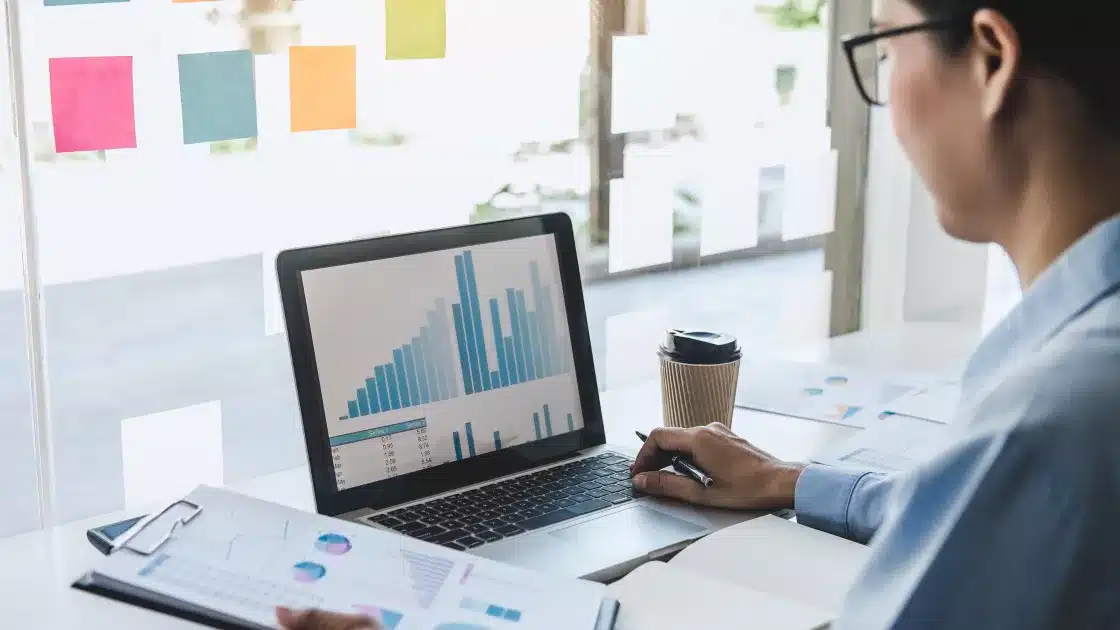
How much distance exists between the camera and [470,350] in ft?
4.11

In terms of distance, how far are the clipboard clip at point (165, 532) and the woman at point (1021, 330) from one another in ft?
1.77

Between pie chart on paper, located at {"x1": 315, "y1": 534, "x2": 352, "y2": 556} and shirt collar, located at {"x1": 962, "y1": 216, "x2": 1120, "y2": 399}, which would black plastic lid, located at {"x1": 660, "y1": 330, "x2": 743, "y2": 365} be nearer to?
pie chart on paper, located at {"x1": 315, "y1": 534, "x2": 352, "y2": 556}

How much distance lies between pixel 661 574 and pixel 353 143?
765 mm

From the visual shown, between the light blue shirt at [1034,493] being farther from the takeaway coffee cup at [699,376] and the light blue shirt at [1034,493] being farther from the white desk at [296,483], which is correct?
the takeaway coffee cup at [699,376]

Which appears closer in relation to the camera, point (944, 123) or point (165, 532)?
point (944, 123)

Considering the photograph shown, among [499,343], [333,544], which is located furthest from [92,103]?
[333,544]

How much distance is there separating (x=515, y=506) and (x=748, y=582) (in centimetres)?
26

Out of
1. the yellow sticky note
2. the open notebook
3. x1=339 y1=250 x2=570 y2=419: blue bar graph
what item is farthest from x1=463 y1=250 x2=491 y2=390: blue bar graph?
the yellow sticky note

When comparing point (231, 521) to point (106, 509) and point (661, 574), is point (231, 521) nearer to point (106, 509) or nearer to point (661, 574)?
point (661, 574)

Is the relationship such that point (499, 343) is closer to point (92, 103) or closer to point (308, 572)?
point (308, 572)

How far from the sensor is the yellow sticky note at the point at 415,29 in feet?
5.05

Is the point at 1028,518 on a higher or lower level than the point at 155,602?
higher

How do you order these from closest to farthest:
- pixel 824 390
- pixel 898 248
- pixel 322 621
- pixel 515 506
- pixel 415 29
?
pixel 322 621 → pixel 515 506 → pixel 415 29 → pixel 824 390 → pixel 898 248

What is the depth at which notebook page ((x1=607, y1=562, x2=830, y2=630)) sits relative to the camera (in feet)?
3.07
